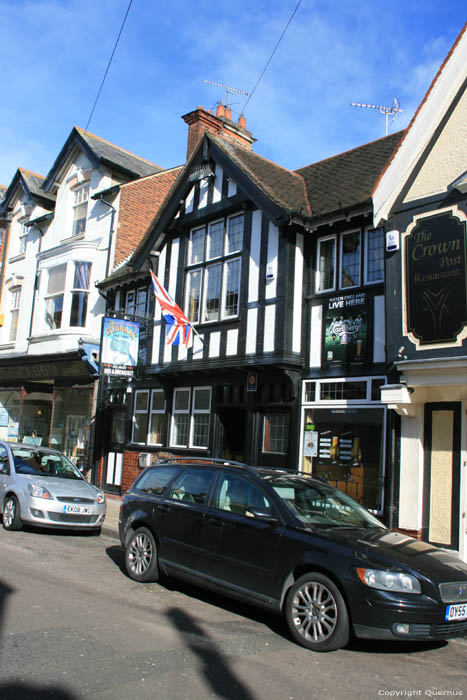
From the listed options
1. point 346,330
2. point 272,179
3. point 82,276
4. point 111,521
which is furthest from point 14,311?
point 346,330

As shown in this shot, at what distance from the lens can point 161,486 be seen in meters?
7.85

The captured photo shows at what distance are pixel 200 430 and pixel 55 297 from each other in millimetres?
8715

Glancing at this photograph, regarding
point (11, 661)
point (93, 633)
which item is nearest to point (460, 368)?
point (93, 633)

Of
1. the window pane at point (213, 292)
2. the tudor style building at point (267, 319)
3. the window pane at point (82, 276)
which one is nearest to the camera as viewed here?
the tudor style building at point (267, 319)

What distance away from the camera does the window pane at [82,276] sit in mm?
19750

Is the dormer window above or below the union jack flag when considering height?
above

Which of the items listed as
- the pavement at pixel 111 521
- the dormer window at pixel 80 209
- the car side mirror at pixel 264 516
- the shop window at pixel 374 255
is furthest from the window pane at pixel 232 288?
the dormer window at pixel 80 209

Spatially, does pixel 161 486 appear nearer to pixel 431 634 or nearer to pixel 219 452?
pixel 431 634

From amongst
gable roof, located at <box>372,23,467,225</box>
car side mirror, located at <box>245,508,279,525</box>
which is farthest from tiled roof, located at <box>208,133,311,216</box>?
car side mirror, located at <box>245,508,279,525</box>

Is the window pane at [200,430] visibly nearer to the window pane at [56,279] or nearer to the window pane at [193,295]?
the window pane at [193,295]

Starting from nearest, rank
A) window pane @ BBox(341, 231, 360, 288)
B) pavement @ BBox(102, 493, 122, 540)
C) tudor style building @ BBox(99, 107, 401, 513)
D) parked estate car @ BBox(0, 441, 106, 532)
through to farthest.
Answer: parked estate car @ BBox(0, 441, 106, 532) < pavement @ BBox(102, 493, 122, 540) < tudor style building @ BBox(99, 107, 401, 513) < window pane @ BBox(341, 231, 360, 288)

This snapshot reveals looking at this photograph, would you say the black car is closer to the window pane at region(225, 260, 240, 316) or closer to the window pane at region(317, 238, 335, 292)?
the window pane at region(317, 238, 335, 292)

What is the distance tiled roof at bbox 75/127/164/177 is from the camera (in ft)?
66.8

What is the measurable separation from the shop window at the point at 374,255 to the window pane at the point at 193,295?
4.94m
